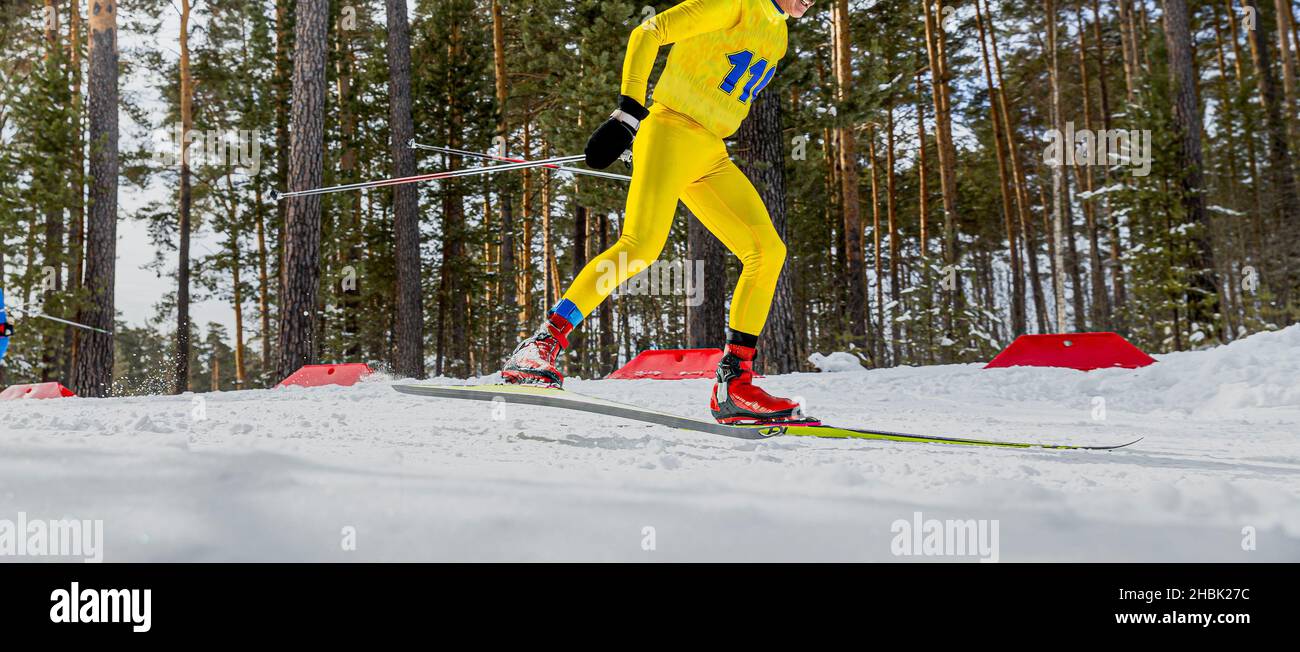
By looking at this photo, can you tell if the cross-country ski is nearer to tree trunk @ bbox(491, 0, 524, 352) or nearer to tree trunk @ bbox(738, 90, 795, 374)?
tree trunk @ bbox(738, 90, 795, 374)

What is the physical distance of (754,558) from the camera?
129 cm

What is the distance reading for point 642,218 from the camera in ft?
10.3

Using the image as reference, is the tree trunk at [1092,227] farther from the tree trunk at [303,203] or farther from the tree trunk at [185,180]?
the tree trunk at [185,180]

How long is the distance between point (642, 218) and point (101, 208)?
1337cm

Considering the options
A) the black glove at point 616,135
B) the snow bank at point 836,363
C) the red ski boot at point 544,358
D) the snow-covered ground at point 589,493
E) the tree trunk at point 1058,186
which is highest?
the tree trunk at point 1058,186

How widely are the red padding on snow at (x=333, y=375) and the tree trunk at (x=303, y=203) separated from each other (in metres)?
2.15

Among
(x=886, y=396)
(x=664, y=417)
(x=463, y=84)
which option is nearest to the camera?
(x=664, y=417)

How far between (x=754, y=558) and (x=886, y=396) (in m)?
4.75

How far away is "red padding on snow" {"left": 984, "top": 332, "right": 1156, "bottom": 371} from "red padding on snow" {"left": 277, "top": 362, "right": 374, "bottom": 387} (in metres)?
5.62

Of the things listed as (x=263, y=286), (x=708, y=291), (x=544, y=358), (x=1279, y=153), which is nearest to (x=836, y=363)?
(x=708, y=291)

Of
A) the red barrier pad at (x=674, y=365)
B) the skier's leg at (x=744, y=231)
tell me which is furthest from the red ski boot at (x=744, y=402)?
the red barrier pad at (x=674, y=365)

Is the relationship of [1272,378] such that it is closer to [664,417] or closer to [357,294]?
[664,417]

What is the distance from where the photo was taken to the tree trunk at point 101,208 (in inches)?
482

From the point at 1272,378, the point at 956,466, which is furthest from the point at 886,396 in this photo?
the point at 956,466
